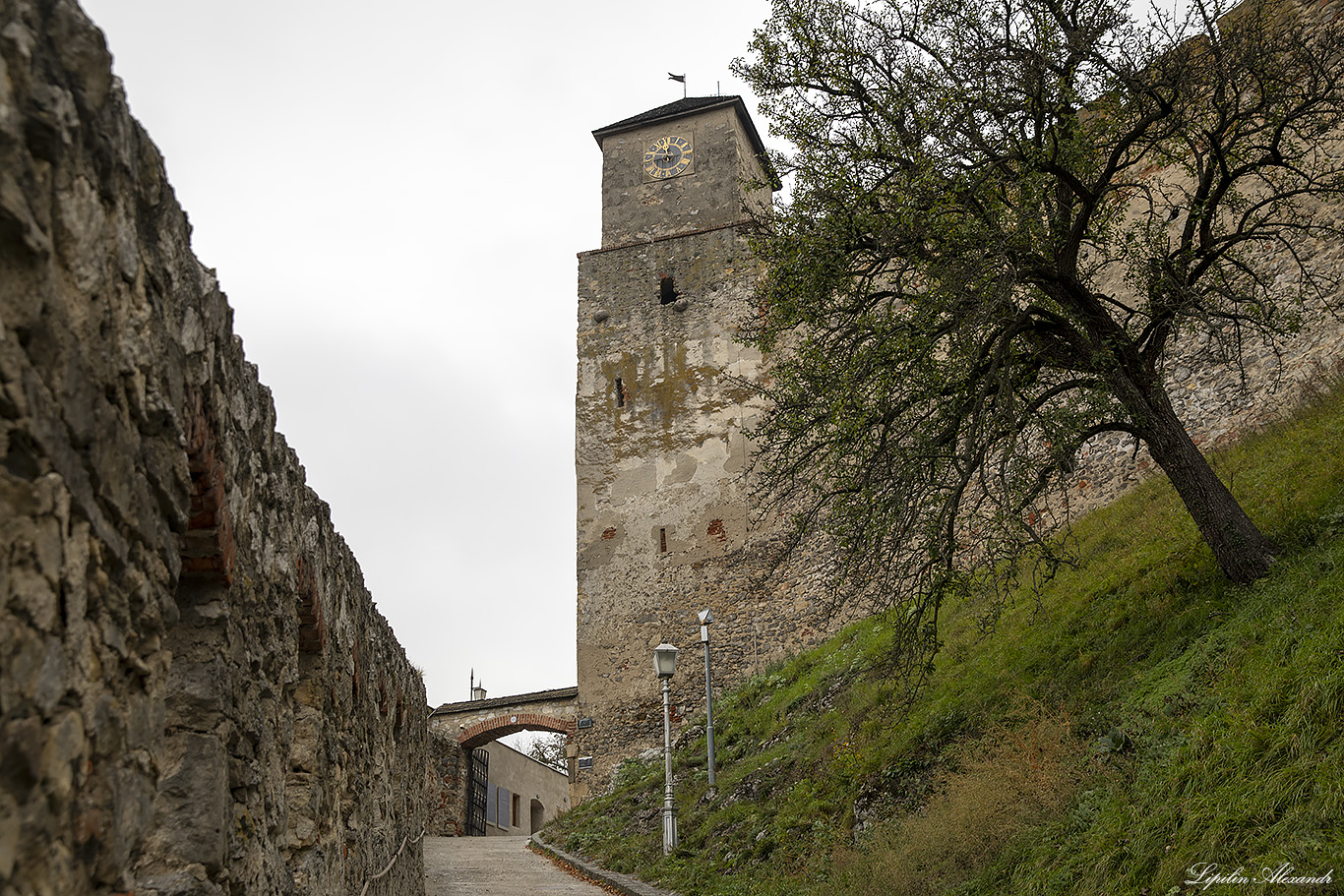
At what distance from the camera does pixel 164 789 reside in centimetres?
319

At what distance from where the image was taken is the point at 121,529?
2.58m

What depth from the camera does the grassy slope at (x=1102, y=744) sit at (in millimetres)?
5871

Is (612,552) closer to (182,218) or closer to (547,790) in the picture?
(547,790)

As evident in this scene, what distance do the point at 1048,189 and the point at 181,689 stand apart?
329 inches

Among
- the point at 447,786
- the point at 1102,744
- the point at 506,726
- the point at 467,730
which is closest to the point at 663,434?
the point at 506,726

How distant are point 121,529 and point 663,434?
20.3m

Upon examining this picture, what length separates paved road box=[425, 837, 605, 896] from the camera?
1123cm

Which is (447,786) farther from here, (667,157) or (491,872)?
(667,157)

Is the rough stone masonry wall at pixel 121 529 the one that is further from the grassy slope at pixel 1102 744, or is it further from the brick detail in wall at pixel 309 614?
the grassy slope at pixel 1102 744

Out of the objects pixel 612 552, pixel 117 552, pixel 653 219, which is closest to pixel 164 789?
pixel 117 552

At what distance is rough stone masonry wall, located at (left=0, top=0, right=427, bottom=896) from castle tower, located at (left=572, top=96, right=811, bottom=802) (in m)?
16.6

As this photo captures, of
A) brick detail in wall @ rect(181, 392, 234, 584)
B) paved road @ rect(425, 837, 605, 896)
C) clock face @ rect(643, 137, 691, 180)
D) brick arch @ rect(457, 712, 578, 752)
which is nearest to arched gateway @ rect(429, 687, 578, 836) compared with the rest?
brick arch @ rect(457, 712, 578, 752)

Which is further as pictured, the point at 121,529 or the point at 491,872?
the point at 491,872

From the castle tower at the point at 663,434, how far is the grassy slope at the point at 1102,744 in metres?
7.22
